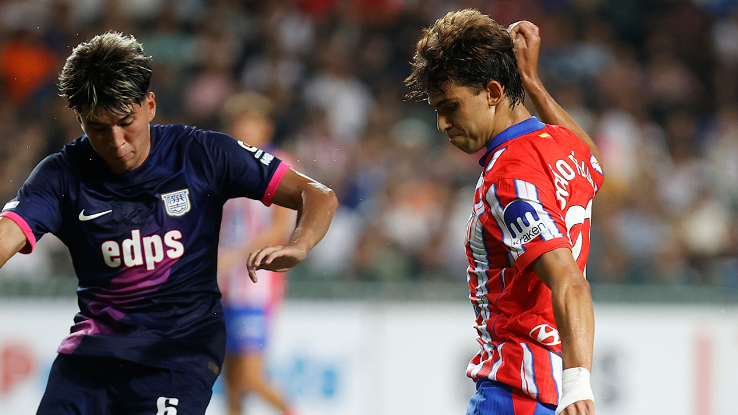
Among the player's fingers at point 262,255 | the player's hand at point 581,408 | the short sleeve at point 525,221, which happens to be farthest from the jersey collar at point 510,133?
the player's hand at point 581,408

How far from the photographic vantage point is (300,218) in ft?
10.3

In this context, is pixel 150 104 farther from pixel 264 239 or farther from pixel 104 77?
pixel 264 239

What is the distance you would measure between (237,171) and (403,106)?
21.3ft

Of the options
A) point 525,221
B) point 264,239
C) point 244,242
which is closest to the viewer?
point 525,221

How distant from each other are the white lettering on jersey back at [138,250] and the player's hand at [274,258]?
0.46 metres

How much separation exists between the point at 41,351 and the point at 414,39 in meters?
5.66

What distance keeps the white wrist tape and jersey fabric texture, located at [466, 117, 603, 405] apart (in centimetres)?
36

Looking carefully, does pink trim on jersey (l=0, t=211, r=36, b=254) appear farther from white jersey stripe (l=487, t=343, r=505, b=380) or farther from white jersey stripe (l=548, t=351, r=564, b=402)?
white jersey stripe (l=548, t=351, r=564, b=402)

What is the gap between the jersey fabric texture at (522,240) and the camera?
2549 millimetres

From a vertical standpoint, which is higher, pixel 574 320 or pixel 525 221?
pixel 525 221

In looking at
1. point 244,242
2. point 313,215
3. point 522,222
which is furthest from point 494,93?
point 244,242

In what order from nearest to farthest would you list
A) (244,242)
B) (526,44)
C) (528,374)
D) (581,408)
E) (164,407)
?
1. (581,408)
2. (528,374)
3. (164,407)
4. (526,44)
5. (244,242)

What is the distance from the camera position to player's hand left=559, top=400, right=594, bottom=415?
226 cm

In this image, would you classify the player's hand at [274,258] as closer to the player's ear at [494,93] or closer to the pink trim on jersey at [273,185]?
the pink trim on jersey at [273,185]
